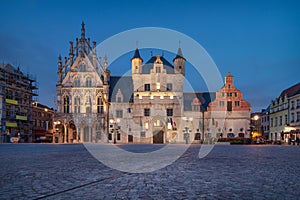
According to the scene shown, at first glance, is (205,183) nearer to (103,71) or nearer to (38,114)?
(103,71)

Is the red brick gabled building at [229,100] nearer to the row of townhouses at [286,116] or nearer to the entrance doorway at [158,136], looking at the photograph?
the row of townhouses at [286,116]

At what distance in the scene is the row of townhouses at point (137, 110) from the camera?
52531mm

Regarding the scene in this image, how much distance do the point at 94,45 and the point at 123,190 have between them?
53729 millimetres

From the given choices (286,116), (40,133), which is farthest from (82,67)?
(286,116)

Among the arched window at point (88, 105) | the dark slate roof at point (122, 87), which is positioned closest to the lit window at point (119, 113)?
the dark slate roof at point (122, 87)

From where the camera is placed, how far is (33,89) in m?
70.4

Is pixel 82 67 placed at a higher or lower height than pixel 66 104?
higher

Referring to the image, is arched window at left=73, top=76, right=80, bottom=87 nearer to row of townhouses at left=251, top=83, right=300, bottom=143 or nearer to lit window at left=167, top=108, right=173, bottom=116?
lit window at left=167, top=108, right=173, bottom=116

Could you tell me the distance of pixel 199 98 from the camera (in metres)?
60.9

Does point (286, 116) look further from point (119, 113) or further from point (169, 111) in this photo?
point (119, 113)

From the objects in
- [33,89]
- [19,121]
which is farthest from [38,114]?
[19,121]

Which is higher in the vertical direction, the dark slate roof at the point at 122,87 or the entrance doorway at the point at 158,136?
the dark slate roof at the point at 122,87

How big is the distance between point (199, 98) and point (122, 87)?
1716 cm

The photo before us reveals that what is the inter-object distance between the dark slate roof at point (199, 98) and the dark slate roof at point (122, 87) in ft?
39.3
